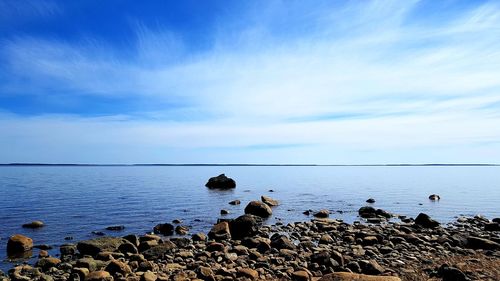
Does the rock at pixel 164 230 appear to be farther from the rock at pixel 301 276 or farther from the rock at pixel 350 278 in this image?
the rock at pixel 350 278

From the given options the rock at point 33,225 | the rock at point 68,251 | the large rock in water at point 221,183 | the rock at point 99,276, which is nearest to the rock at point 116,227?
the rock at point 33,225

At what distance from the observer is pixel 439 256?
604 inches

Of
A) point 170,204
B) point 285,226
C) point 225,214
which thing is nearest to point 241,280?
point 285,226

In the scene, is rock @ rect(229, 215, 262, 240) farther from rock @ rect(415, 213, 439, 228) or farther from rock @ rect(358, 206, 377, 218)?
rock @ rect(358, 206, 377, 218)

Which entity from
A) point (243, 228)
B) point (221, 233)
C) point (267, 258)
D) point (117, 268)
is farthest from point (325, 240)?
point (117, 268)

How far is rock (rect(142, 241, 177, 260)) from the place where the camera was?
51.2 ft

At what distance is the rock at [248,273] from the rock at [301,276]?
1.32 meters

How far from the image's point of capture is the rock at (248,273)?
1255 cm

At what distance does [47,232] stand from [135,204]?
14.5 m

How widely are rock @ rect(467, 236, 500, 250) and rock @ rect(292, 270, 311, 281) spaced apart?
9.74m

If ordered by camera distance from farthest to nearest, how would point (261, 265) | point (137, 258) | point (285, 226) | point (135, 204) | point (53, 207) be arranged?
point (135, 204), point (53, 207), point (285, 226), point (137, 258), point (261, 265)

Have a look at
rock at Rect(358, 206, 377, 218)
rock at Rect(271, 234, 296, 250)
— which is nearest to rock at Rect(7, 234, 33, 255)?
rock at Rect(271, 234, 296, 250)

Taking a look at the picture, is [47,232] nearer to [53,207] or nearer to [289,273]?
[53,207]

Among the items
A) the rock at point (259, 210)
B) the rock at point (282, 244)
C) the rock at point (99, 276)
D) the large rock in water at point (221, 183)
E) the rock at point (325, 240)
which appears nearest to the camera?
the rock at point (99, 276)
